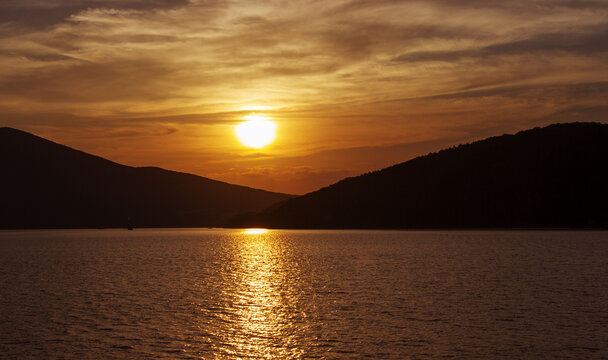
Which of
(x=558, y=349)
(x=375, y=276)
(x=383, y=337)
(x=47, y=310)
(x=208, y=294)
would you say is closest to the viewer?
(x=558, y=349)

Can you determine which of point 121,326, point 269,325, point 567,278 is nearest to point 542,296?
point 567,278

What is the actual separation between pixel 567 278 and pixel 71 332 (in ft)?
203

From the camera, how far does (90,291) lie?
222 feet

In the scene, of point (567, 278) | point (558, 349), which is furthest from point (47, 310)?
point (567, 278)

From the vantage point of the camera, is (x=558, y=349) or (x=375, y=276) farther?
(x=375, y=276)

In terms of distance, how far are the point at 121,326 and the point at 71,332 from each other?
363 centimetres

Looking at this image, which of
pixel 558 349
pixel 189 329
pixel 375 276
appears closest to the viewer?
pixel 558 349

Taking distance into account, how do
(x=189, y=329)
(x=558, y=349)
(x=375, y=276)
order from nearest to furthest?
(x=558, y=349) → (x=189, y=329) → (x=375, y=276)

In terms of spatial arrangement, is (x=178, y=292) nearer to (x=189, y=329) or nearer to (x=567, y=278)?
(x=189, y=329)

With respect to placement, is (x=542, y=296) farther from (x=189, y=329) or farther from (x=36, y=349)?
(x=36, y=349)

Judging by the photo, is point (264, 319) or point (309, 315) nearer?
point (264, 319)

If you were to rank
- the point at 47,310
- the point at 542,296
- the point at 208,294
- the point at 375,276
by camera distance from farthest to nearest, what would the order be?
the point at 375,276, the point at 208,294, the point at 542,296, the point at 47,310

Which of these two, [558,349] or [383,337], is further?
[383,337]

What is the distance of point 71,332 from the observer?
1670 inches
